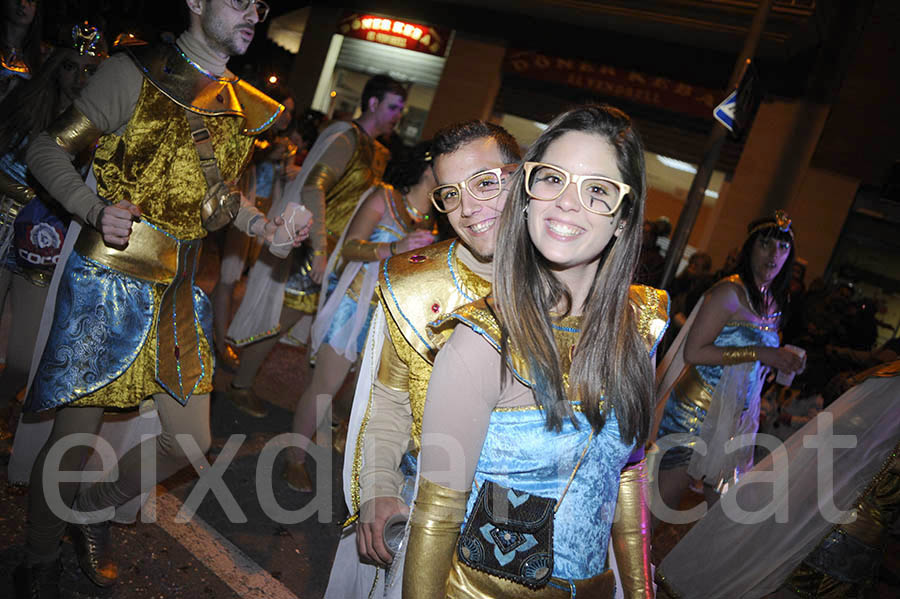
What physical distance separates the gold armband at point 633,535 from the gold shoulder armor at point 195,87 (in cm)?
193

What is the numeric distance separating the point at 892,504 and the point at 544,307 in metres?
2.91

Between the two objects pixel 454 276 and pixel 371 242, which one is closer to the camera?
pixel 454 276

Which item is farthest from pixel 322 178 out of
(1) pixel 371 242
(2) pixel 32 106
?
(2) pixel 32 106

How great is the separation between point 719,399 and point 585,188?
133 inches

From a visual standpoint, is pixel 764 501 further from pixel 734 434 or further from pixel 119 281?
pixel 119 281

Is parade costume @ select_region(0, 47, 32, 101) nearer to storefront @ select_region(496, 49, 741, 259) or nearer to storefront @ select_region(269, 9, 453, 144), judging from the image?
storefront @ select_region(269, 9, 453, 144)

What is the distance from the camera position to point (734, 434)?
4.34 metres

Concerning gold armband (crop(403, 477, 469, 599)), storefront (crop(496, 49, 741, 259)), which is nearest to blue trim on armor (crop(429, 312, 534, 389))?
gold armband (crop(403, 477, 469, 599))

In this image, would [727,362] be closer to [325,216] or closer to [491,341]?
[325,216]

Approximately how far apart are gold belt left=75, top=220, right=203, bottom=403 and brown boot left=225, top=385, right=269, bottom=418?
2.31m

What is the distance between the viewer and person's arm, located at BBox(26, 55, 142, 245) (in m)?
2.22

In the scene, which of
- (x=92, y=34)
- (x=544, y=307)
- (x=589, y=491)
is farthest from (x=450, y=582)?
(x=92, y=34)

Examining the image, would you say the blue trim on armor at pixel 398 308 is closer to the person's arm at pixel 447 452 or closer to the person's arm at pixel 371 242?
the person's arm at pixel 447 452

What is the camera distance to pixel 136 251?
2412 millimetres
